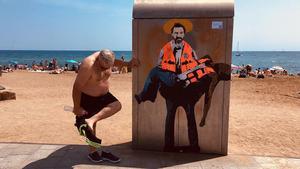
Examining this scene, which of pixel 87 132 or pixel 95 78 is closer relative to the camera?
pixel 87 132

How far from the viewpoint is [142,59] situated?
525cm

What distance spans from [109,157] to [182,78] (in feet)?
5.35

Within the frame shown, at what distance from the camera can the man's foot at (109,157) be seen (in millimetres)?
4833

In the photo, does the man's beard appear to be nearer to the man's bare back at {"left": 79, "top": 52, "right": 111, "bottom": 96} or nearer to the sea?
the man's bare back at {"left": 79, "top": 52, "right": 111, "bottom": 96}

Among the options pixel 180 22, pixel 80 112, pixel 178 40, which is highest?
pixel 180 22

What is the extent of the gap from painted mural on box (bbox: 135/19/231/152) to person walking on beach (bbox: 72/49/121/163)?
0.76 m

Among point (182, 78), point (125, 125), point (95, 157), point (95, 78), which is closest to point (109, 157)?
point (95, 157)

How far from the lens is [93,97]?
4.68m

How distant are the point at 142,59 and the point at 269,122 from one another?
4.59 metres

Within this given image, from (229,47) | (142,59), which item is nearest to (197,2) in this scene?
(229,47)

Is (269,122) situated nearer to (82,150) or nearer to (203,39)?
(203,39)

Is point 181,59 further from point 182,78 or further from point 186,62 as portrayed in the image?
point 182,78

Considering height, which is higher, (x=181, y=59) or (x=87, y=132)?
(x=181, y=59)

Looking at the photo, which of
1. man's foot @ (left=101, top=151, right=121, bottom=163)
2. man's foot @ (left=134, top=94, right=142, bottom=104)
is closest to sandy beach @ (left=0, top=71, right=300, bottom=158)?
man's foot @ (left=101, top=151, right=121, bottom=163)
